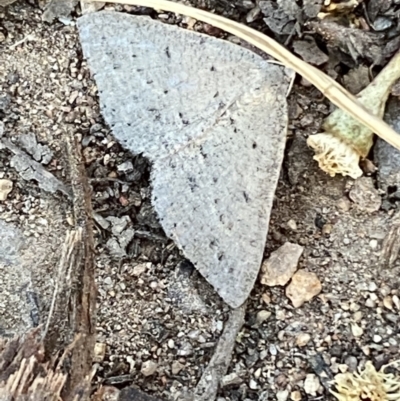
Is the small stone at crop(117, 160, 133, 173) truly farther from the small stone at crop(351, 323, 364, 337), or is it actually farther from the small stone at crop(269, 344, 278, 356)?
the small stone at crop(351, 323, 364, 337)

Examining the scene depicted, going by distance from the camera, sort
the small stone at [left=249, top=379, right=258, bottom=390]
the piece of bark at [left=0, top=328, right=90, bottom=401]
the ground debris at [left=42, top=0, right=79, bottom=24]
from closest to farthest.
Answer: the piece of bark at [left=0, top=328, right=90, bottom=401]
the small stone at [left=249, top=379, right=258, bottom=390]
the ground debris at [left=42, top=0, right=79, bottom=24]

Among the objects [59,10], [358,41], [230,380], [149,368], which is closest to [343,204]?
[358,41]

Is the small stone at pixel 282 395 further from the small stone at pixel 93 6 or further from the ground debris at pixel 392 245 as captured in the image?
the small stone at pixel 93 6

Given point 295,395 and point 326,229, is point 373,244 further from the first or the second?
point 295,395

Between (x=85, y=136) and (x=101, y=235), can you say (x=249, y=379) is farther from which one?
(x=85, y=136)

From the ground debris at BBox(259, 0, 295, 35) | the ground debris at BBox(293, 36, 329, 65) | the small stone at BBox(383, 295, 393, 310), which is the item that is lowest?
the small stone at BBox(383, 295, 393, 310)

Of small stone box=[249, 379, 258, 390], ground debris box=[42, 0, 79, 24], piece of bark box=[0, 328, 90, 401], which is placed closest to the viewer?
piece of bark box=[0, 328, 90, 401]

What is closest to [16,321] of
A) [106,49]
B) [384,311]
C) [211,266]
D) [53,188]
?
[53,188]

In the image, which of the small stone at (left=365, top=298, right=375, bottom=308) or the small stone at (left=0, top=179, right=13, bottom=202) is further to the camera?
the small stone at (left=0, top=179, right=13, bottom=202)

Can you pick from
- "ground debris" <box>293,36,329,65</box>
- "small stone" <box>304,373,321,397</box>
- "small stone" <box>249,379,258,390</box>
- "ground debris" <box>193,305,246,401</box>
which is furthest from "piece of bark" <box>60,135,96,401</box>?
"ground debris" <box>293,36,329,65</box>
